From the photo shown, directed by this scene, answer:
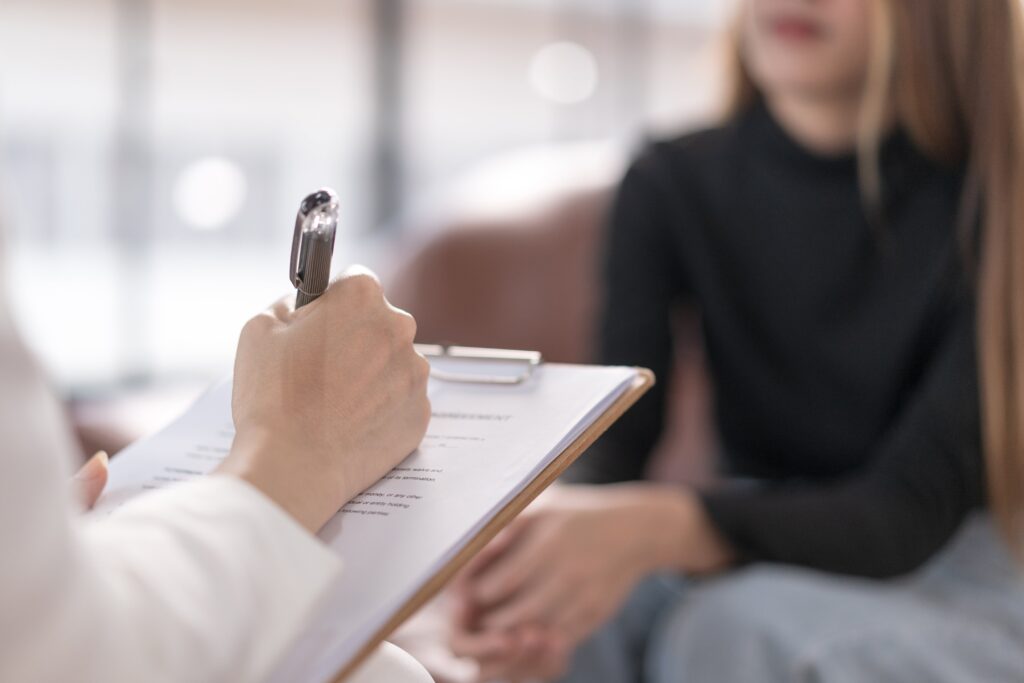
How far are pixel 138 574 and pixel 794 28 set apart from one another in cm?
92

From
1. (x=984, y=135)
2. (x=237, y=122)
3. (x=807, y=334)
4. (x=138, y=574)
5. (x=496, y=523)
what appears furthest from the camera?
(x=237, y=122)

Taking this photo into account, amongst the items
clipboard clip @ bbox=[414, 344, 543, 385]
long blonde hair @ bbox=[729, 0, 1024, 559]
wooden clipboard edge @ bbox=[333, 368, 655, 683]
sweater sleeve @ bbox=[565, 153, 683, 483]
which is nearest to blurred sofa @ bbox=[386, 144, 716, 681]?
sweater sleeve @ bbox=[565, 153, 683, 483]

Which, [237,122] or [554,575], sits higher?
[237,122]

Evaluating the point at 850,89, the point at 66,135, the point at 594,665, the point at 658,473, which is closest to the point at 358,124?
the point at 66,135

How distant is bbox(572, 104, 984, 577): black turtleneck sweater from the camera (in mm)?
920

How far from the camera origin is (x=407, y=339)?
1.59 ft

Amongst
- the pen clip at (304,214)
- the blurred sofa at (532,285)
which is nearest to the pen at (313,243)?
the pen clip at (304,214)

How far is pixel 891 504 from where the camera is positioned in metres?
0.91

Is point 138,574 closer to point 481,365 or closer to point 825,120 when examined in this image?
point 481,365

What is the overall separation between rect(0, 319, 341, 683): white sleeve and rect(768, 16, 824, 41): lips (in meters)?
0.86

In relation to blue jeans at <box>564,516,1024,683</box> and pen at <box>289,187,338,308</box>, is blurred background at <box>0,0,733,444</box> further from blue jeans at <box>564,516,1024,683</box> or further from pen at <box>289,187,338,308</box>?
pen at <box>289,187,338,308</box>

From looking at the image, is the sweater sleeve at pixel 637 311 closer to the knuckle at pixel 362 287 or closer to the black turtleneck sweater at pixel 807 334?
the black turtleneck sweater at pixel 807 334

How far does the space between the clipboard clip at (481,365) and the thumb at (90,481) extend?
0.62ft

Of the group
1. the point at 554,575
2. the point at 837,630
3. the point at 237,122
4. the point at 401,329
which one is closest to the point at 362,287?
the point at 401,329
